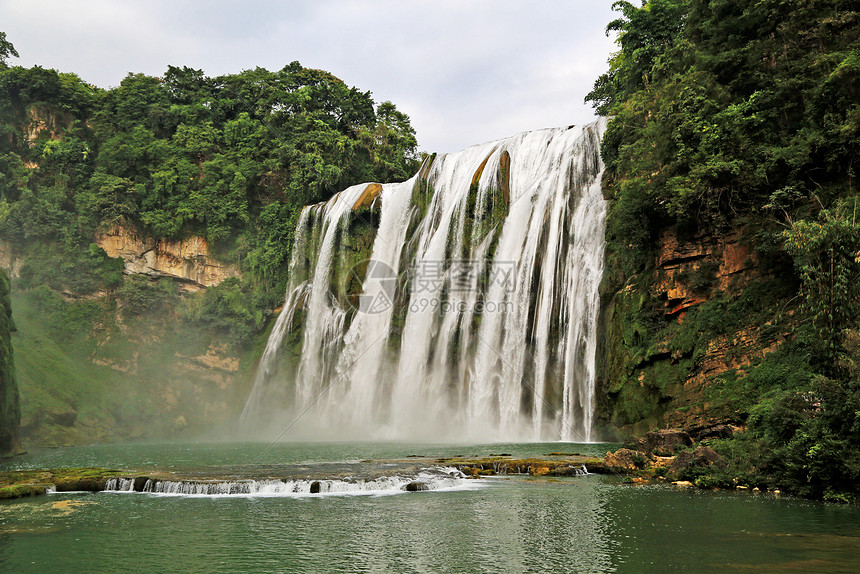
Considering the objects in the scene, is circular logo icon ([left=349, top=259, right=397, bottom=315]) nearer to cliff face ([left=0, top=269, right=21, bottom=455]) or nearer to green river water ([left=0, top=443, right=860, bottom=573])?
cliff face ([left=0, top=269, right=21, bottom=455])

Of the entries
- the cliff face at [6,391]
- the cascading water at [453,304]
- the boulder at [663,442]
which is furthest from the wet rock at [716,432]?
the cliff face at [6,391]

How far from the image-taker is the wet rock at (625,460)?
14.3 m

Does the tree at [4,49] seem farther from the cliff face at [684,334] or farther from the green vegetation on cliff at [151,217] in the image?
the cliff face at [684,334]

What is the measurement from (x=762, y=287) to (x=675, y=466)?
6.94m

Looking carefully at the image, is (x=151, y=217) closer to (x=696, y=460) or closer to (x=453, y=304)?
(x=453, y=304)

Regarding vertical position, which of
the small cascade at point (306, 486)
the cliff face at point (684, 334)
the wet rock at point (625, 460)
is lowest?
the small cascade at point (306, 486)

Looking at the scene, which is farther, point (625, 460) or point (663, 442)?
point (663, 442)

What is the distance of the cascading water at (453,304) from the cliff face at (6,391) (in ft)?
42.7

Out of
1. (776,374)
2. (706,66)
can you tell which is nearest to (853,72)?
(706,66)

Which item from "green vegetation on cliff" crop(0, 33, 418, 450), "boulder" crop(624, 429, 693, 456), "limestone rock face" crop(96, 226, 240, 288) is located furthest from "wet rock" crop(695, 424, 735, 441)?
"limestone rock face" crop(96, 226, 240, 288)

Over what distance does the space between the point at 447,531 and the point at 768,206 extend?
494 inches

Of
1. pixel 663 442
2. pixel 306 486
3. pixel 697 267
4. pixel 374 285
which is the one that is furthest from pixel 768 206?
pixel 374 285

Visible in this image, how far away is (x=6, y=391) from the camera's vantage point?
71.6ft

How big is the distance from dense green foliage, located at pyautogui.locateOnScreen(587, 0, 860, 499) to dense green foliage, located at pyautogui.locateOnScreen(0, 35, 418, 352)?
23.9 meters
